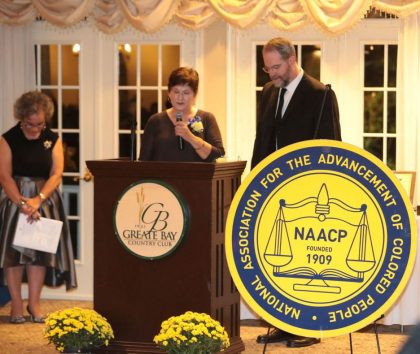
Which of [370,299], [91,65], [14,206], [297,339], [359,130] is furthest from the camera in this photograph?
[91,65]

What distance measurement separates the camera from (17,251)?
5484mm

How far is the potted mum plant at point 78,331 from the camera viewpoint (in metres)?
4.04

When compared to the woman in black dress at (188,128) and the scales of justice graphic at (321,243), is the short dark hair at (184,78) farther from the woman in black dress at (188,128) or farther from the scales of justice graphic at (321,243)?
the scales of justice graphic at (321,243)

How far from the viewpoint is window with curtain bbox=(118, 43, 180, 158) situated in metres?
6.29

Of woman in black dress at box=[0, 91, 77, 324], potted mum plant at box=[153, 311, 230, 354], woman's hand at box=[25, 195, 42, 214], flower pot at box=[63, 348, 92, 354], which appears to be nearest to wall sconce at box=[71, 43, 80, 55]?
woman in black dress at box=[0, 91, 77, 324]

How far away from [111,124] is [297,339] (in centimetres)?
229

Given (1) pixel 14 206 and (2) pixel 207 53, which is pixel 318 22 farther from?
(1) pixel 14 206

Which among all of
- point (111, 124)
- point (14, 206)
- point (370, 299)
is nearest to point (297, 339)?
point (370, 299)

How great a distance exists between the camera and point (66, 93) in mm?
6453

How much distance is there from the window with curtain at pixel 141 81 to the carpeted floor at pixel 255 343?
1.56 metres

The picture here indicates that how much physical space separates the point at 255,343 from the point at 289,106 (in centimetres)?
139

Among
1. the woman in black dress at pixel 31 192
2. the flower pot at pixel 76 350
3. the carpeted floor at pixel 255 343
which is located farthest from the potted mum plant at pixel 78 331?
the woman in black dress at pixel 31 192

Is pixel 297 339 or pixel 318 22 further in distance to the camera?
pixel 318 22

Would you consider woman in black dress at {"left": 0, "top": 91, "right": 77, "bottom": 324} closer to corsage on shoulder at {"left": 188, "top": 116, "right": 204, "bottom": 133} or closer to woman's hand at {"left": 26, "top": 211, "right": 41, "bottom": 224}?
woman's hand at {"left": 26, "top": 211, "right": 41, "bottom": 224}
